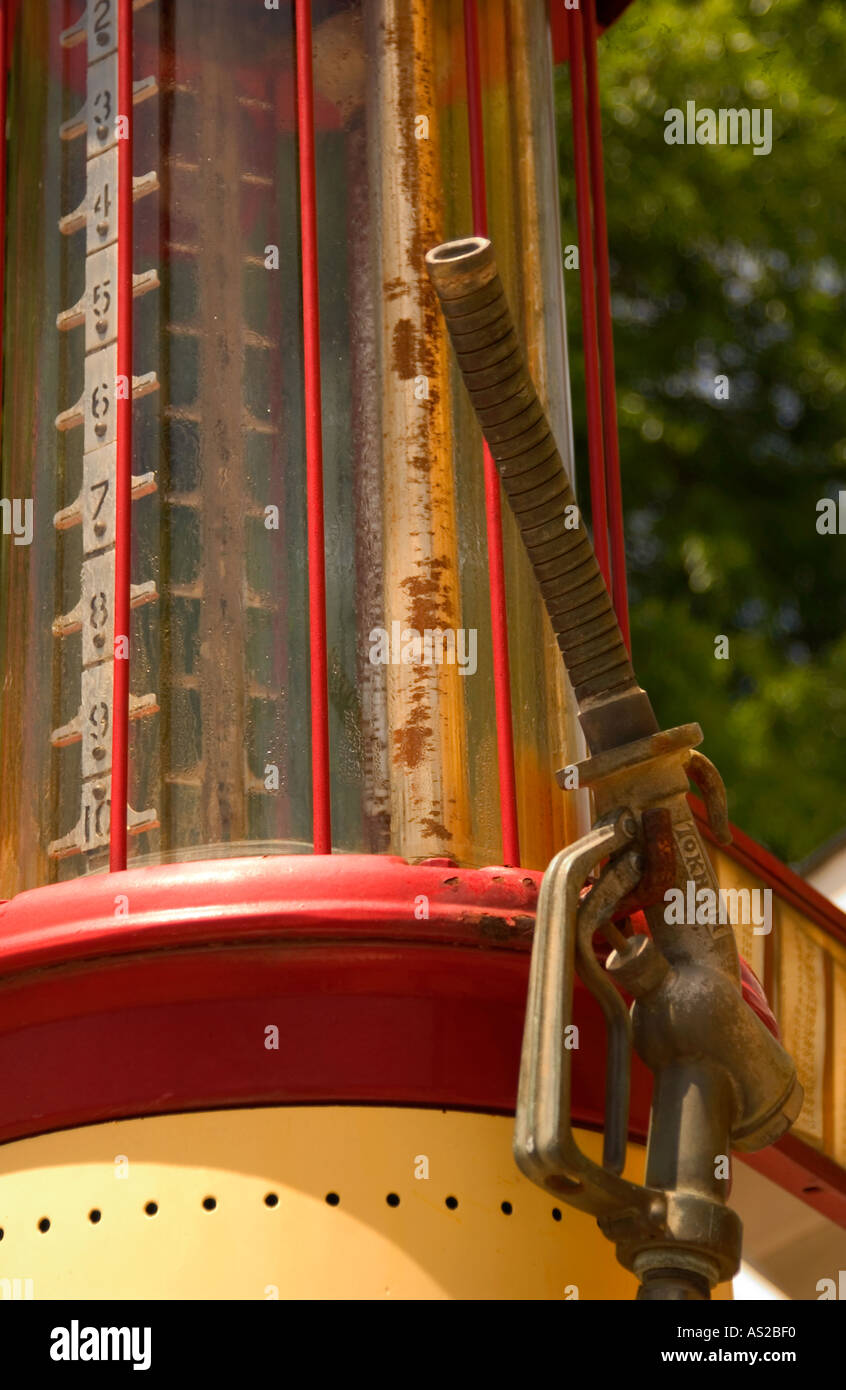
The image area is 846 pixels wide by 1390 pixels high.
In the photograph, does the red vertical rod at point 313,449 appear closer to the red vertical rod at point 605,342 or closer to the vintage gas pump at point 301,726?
the vintage gas pump at point 301,726

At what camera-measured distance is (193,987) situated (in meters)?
2.83

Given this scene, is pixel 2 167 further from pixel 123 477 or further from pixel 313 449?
pixel 313 449

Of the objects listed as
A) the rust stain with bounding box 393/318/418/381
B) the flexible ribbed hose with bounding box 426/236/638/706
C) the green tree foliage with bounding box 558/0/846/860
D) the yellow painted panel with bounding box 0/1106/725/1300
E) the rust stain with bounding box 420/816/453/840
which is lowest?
the yellow painted panel with bounding box 0/1106/725/1300

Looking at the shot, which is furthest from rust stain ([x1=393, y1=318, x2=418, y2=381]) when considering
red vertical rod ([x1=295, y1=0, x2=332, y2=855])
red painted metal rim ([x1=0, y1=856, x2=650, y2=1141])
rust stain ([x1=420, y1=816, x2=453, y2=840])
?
red painted metal rim ([x1=0, y1=856, x2=650, y2=1141])

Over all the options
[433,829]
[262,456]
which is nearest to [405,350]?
[262,456]

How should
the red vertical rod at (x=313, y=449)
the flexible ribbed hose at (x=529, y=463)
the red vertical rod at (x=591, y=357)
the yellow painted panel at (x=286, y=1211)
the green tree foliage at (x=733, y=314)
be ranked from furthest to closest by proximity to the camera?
the green tree foliage at (x=733, y=314) → the red vertical rod at (x=591, y=357) → the red vertical rod at (x=313, y=449) → the yellow painted panel at (x=286, y=1211) → the flexible ribbed hose at (x=529, y=463)

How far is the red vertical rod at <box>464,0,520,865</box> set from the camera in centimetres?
306

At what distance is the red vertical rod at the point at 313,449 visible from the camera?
2.95 meters

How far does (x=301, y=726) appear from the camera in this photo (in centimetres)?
312

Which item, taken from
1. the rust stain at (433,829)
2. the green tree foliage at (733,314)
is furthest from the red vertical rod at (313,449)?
the green tree foliage at (733,314)

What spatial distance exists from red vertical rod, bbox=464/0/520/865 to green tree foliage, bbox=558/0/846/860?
21.3 ft

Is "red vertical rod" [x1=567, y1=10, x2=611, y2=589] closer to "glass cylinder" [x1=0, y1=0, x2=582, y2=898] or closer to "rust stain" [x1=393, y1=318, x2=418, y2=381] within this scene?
"glass cylinder" [x1=0, y1=0, x2=582, y2=898]

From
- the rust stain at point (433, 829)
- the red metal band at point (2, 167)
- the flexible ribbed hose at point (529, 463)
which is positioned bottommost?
the rust stain at point (433, 829)

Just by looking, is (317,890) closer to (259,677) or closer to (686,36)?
(259,677)
